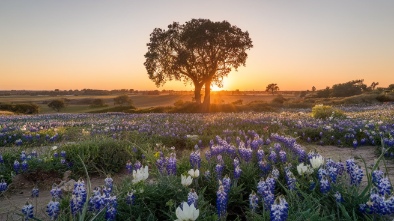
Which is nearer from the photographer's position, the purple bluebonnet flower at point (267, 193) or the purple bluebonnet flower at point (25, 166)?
the purple bluebonnet flower at point (267, 193)

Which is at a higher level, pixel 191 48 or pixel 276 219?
pixel 191 48

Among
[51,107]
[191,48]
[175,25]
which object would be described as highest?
[175,25]

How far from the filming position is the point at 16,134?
1227 cm

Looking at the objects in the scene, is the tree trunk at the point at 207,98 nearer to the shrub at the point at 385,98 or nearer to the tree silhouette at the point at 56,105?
the shrub at the point at 385,98

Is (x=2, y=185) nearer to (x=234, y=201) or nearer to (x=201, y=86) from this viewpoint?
(x=234, y=201)

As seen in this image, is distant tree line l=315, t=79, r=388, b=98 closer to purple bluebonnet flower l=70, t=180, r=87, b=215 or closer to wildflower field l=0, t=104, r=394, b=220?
wildflower field l=0, t=104, r=394, b=220

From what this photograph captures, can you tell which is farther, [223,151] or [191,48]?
[191,48]

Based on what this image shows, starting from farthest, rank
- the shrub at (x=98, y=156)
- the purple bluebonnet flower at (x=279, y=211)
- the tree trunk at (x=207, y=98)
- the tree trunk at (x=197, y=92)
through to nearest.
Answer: the tree trunk at (x=197, y=92), the tree trunk at (x=207, y=98), the shrub at (x=98, y=156), the purple bluebonnet flower at (x=279, y=211)

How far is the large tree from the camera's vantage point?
36.5 metres

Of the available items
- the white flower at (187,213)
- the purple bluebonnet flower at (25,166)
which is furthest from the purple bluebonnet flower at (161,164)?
the purple bluebonnet flower at (25,166)

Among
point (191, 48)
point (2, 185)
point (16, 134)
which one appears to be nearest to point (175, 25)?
point (191, 48)

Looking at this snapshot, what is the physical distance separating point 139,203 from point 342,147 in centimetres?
867

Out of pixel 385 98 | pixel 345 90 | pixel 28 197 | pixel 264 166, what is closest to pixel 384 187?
pixel 264 166

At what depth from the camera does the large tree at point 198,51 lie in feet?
120
